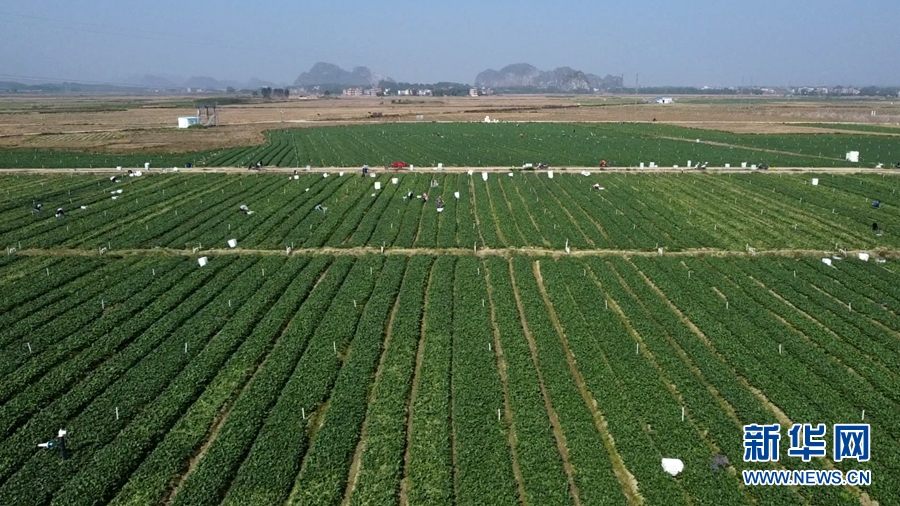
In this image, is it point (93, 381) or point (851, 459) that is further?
point (93, 381)

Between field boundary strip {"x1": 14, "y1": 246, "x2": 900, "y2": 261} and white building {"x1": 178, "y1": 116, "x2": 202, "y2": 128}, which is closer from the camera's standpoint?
field boundary strip {"x1": 14, "y1": 246, "x2": 900, "y2": 261}

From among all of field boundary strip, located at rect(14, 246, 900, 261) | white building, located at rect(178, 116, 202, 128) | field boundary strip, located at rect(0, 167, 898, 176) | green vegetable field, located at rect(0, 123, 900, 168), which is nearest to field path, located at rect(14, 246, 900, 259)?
field boundary strip, located at rect(14, 246, 900, 261)

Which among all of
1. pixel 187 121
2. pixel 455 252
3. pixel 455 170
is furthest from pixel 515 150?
pixel 187 121

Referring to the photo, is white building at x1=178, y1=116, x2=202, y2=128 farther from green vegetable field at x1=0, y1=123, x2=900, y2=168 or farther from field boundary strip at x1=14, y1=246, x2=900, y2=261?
field boundary strip at x1=14, y1=246, x2=900, y2=261

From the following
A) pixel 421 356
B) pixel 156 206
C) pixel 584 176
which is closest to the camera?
pixel 421 356

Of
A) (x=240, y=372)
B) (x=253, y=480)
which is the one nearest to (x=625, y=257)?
(x=240, y=372)

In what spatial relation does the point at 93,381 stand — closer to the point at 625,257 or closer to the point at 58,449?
the point at 58,449

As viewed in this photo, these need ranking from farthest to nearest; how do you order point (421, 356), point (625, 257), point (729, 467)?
point (625, 257) → point (421, 356) → point (729, 467)

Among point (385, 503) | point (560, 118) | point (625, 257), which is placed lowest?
point (385, 503)
